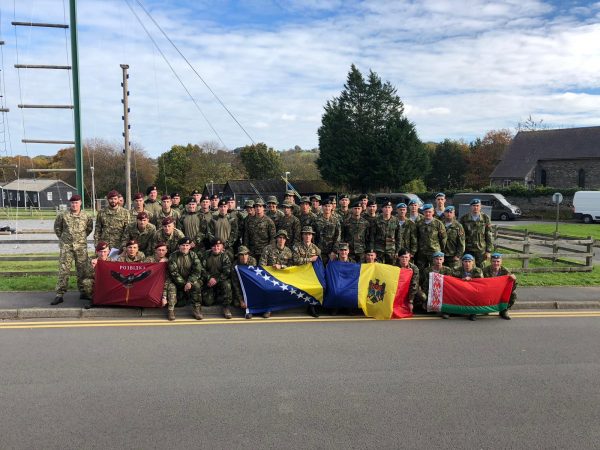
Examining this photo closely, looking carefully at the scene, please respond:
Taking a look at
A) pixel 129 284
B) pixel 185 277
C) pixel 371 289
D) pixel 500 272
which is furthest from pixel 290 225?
pixel 500 272

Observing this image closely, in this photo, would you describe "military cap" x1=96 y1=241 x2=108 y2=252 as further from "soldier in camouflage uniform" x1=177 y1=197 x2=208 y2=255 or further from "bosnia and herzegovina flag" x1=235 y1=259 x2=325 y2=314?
"bosnia and herzegovina flag" x1=235 y1=259 x2=325 y2=314

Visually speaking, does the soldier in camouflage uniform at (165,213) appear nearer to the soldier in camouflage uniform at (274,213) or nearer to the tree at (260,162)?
the soldier in camouflage uniform at (274,213)

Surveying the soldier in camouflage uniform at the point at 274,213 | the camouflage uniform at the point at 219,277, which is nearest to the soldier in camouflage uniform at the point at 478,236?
the soldier in camouflage uniform at the point at 274,213

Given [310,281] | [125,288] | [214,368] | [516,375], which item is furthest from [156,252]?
[516,375]

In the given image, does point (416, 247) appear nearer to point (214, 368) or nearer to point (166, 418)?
point (214, 368)

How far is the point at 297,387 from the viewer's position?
5352 mm

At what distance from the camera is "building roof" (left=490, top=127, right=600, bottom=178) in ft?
184

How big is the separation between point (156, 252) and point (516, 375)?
6280 millimetres

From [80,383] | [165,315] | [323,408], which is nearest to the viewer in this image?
[323,408]

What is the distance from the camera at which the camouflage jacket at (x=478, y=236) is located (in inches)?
404

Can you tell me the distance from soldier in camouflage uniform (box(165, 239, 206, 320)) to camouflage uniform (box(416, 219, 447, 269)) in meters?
4.48

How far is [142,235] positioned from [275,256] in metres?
2.70

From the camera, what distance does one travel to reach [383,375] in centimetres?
574

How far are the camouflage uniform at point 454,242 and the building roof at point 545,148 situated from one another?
53980 mm
